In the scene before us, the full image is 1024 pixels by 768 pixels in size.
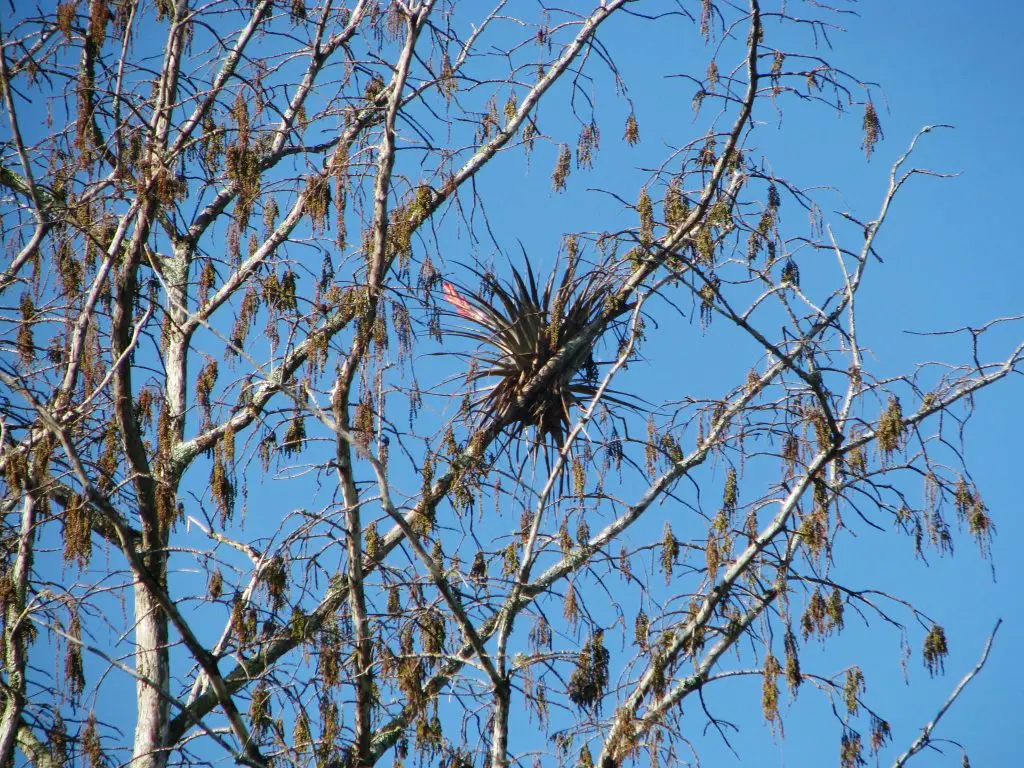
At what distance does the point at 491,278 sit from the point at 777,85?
89.7 inches

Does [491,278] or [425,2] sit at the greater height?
[491,278]

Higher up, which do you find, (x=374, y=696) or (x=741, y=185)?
(x=741, y=185)

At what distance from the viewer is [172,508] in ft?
21.2

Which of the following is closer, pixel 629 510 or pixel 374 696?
pixel 374 696

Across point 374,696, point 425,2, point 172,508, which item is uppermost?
point 425,2

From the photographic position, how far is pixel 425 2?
655cm

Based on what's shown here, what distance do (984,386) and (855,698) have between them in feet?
5.22

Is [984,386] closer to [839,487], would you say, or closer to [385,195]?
[839,487]

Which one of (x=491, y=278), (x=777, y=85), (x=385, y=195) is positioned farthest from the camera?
(x=491, y=278)

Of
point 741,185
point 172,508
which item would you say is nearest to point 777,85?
point 741,185

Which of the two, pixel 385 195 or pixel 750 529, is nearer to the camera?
pixel 385 195

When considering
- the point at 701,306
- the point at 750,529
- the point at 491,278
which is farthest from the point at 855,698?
the point at 491,278

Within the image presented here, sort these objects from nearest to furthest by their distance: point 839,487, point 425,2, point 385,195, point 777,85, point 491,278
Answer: point 385,195 < point 425,2 < point 839,487 < point 777,85 < point 491,278

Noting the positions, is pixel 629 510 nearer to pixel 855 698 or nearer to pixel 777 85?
pixel 855 698
